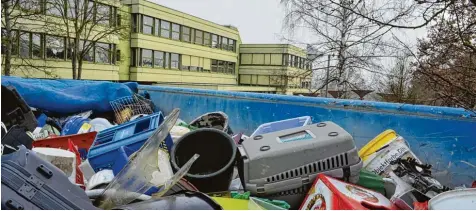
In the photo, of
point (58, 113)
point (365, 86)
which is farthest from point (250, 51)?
point (58, 113)

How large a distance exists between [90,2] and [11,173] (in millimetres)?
20183

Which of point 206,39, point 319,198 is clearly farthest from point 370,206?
point 206,39

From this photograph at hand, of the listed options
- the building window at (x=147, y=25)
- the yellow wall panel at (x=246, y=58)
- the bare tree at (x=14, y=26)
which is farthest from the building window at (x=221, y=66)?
the bare tree at (x=14, y=26)

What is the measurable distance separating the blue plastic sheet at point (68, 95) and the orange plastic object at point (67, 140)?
169cm

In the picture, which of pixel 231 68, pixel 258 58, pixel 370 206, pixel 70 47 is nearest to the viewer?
pixel 370 206

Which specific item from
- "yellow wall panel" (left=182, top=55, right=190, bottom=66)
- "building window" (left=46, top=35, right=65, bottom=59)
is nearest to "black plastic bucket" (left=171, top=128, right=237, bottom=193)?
"building window" (left=46, top=35, right=65, bottom=59)

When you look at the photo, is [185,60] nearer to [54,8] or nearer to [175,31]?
[175,31]

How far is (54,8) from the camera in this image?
18328mm

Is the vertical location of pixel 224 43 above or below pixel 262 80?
above

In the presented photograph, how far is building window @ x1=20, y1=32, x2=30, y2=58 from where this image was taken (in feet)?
58.7

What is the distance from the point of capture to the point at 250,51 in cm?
3625

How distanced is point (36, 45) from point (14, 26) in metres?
2.72

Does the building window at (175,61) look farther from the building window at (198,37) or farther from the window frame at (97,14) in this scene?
the window frame at (97,14)

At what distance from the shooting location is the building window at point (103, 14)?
19.5 metres
